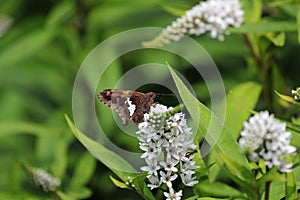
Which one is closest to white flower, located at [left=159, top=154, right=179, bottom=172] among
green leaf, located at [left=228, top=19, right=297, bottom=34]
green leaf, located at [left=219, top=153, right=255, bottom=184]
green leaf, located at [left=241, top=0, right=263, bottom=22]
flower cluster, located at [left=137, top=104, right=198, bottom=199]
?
flower cluster, located at [left=137, top=104, right=198, bottom=199]

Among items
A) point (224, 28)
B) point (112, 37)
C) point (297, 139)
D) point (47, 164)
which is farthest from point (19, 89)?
point (297, 139)

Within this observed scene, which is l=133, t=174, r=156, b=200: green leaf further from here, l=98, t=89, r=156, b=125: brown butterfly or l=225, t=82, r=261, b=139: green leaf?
l=225, t=82, r=261, b=139: green leaf

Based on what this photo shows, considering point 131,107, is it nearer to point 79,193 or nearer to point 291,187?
point 291,187

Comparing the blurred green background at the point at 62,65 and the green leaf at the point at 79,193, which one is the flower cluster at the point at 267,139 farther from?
the blurred green background at the point at 62,65

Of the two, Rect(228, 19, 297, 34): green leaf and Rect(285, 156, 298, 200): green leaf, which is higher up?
Rect(228, 19, 297, 34): green leaf

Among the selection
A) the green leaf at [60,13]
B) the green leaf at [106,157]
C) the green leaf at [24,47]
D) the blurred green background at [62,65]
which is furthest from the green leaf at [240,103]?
the green leaf at [24,47]

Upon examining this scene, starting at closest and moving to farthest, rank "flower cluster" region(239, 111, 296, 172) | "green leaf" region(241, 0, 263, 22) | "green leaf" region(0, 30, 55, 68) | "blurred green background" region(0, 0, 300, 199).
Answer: "flower cluster" region(239, 111, 296, 172) < "green leaf" region(241, 0, 263, 22) < "blurred green background" region(0, 0, 300, 199) < "green leaf" region(0, 30, 55, 68)

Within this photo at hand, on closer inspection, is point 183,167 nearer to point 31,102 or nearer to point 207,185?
point 207,185
